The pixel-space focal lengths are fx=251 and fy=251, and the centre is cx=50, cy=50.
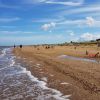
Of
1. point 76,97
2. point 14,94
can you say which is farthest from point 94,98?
point 14,94

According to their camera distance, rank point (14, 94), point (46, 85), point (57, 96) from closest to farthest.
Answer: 1. point (57, 96)
2. point (14, 94)
3. point (46, 85)

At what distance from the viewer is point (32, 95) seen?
1291 cm

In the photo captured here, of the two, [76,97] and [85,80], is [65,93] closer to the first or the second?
[76,97]

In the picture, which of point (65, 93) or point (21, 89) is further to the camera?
point (21, 89)

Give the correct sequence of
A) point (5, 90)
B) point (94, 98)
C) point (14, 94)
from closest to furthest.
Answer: point (94, 98) → point (14, 94) → point (5, 90)

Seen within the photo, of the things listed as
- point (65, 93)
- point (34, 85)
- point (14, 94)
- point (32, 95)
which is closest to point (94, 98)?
point (65, 93)

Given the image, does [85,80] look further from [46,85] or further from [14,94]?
[14,94]

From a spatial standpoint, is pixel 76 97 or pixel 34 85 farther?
pixel 34 85

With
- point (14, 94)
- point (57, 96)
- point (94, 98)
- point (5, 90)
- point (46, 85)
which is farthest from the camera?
point (46, 85)

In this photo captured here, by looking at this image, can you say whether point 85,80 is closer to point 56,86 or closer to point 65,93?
point 56,86

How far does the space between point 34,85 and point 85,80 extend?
3236 mm

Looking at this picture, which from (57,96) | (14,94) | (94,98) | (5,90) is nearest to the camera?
(94,98)

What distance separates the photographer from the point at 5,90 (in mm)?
14406

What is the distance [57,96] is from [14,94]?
2426 mm
